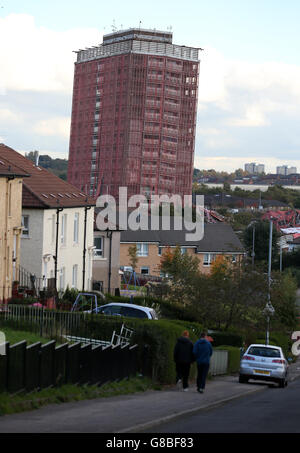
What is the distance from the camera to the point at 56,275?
46.0 m

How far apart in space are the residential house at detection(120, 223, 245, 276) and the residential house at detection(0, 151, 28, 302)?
50485 mm

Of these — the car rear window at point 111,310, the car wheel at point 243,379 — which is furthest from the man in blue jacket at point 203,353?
the car rear window at point 111,310

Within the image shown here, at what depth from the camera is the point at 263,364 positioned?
95.8ft

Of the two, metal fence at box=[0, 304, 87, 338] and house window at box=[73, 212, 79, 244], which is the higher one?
house window at box=[73, 212, 79, 244]

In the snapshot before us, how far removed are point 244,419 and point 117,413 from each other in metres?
2.42

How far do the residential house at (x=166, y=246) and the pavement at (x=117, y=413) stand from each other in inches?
2696

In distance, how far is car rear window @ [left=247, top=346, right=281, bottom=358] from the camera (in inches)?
1161

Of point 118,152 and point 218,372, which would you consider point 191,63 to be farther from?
point 218,372

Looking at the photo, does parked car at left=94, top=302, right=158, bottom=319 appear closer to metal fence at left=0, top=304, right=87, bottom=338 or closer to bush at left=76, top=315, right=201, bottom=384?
metal fence at left=0, top=304, right=87, bottom=338

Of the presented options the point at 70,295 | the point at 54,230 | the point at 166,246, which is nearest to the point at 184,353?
the point at 70,295

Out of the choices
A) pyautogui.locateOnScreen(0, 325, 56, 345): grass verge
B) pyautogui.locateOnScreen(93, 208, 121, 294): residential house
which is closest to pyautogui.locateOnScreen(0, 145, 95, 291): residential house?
Answer: pyautogui.locateOnScreen(93, 208, 121, 294): residential house

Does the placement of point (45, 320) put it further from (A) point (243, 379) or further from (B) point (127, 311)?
(A) point (243, 379)

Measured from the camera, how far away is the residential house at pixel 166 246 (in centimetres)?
9225
